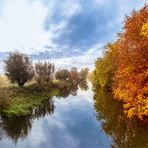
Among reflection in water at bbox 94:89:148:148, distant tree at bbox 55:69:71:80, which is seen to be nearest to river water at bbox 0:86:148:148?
reflection in water at bbox 94:89:148:148

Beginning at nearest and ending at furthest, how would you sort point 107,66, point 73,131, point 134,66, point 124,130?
point 134,66 → point 124,130 → point 73,131 → point 107,66

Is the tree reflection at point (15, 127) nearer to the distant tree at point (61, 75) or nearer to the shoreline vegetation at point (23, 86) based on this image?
the shoreline vegetation at point (23, 86)

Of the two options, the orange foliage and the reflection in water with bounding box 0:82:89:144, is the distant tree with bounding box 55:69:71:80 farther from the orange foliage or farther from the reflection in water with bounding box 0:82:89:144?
the orange foliage

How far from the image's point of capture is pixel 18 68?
69.8 meters

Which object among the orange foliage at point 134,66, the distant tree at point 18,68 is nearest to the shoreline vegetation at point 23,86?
the distant tree at point 18,68

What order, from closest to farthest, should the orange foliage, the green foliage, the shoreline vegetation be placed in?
the orange foliage, the green foliage, the shoreline vegetation

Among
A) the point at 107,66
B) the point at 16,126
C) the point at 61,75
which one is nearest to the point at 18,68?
the point at 107,66

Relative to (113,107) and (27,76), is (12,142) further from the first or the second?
(27,76)

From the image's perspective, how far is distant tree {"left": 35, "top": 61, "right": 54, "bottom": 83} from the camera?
284 ft

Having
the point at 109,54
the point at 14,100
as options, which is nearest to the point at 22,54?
the point at 109,54

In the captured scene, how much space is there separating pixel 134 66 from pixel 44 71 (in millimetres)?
60253

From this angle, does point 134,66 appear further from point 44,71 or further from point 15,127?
point 44,71

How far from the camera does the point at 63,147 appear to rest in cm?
2944

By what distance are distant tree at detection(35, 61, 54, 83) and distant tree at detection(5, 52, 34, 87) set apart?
13616 mm
